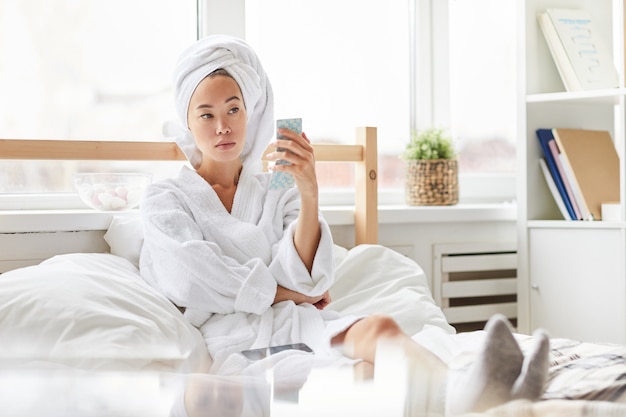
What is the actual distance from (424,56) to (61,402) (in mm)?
2154

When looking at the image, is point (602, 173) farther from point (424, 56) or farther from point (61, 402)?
point (61, 402)


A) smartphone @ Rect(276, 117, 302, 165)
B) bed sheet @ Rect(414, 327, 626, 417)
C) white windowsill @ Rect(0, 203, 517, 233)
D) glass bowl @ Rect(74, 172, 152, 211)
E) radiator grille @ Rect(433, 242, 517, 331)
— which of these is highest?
smartphone @ Rect(276, 117, 302, 165)

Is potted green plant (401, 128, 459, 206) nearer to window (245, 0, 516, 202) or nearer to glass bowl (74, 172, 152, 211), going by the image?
window (245, 0, 516, 202)

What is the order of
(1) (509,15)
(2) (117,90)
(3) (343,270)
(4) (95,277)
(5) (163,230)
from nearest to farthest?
(4) (95,277) → (5) (163,230) → (3) (343,270) → (2) (117,90) → (1) (509,15)

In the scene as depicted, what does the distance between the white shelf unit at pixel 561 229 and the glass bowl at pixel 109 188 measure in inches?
36.8

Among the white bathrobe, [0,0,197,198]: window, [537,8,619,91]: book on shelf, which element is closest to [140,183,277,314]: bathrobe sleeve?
the white bathrobe

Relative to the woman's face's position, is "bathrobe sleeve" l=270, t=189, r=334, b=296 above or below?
below

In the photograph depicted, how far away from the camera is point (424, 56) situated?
2.24 meters

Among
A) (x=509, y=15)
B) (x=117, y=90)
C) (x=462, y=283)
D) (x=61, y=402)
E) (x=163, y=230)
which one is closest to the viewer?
(x=61, y=402)

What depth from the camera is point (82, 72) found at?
5.73 ft

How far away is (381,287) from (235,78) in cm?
52

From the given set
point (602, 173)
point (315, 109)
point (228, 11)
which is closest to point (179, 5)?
point (228, 11)

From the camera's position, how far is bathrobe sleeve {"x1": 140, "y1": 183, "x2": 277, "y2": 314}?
3.73 feet

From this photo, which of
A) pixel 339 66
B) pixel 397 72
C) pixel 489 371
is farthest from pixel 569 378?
pixel 397 72
